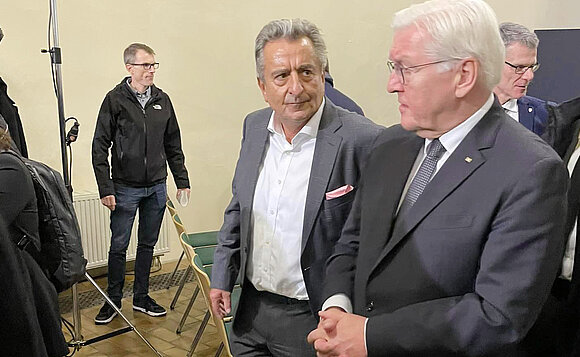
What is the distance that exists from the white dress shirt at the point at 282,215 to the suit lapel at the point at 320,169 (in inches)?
1.4

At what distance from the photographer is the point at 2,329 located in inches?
82.9

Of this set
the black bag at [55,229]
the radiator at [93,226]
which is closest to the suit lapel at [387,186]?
the black bag at [55,229]

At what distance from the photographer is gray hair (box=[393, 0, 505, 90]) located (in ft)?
3.89

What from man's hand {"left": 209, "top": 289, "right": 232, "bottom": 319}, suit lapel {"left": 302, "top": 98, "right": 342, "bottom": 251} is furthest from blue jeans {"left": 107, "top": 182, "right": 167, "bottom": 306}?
suit lapel {"left": 302, "top": 98, "right": 342, "bottom": 251}

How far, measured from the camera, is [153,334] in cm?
379

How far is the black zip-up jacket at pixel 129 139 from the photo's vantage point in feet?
13.0

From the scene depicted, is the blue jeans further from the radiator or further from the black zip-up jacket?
the radiator

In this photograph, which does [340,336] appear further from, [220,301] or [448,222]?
[220,301]

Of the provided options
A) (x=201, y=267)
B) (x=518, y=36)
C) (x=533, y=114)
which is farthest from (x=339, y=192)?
(x=518, y=36)

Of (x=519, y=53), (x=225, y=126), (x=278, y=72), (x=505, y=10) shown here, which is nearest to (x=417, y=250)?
(x=278, y=72)

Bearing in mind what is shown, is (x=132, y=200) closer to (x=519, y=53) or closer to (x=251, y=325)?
(x=251, y=325)

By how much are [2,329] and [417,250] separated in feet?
5.36

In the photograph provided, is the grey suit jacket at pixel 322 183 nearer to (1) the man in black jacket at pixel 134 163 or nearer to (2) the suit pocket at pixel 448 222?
(2) the suit pocket at pixel 448 222

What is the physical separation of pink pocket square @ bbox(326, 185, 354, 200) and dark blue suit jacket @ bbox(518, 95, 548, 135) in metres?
Answer: 0.99
